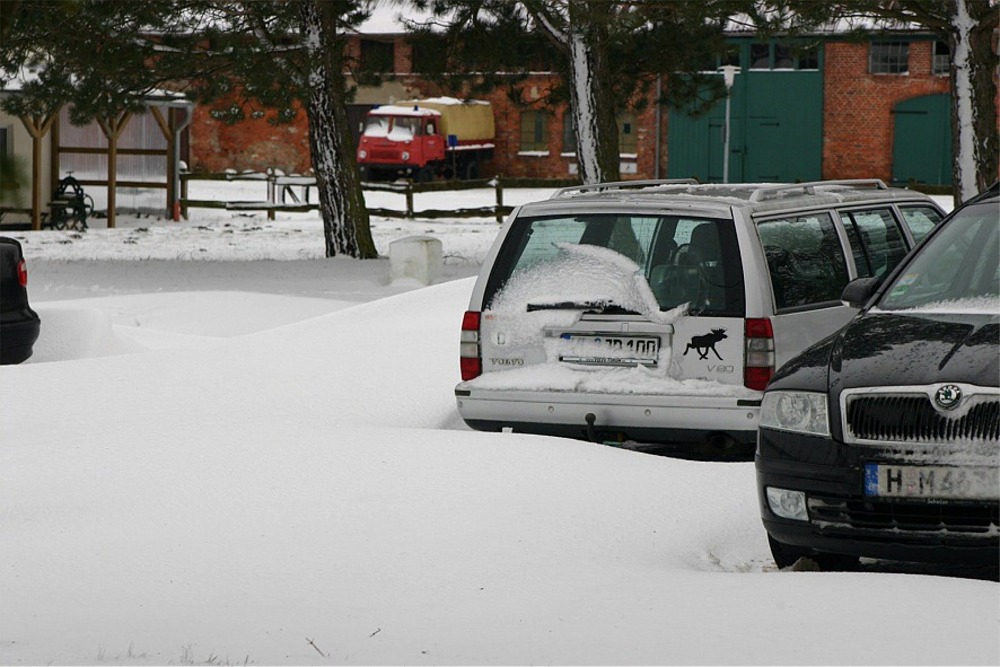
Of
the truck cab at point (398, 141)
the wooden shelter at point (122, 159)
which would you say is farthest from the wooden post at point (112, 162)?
the truck cab at point (398, 141)

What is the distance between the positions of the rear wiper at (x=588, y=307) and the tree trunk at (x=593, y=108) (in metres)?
13.2

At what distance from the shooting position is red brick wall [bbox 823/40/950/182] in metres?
43.8

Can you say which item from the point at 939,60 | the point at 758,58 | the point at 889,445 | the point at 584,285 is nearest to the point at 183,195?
the point at 758,58

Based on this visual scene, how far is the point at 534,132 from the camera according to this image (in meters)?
49.3

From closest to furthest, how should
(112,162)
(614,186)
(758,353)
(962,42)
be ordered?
(758,353) < (614,186) < (962,42) < (112,162)

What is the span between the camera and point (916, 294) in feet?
20.9

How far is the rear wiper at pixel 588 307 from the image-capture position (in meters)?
7.55

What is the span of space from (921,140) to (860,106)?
2.00m

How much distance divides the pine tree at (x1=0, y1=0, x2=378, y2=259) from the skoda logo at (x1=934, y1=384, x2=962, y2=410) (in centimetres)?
1571

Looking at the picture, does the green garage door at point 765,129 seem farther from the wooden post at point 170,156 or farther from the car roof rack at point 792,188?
the car roof rack at point 792,188

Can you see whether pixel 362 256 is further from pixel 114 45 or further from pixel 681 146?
pixel 681 146

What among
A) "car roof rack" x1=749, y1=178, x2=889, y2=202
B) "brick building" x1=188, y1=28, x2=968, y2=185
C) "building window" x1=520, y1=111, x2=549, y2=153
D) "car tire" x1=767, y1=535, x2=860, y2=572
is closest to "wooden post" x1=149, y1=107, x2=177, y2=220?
"brick building" x1=188, y1=28, x2=968, y2=185

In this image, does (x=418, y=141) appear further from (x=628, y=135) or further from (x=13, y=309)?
(x=13, y=309)

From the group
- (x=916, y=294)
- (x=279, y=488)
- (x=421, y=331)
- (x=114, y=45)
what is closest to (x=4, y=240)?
(x=421, y=331)
